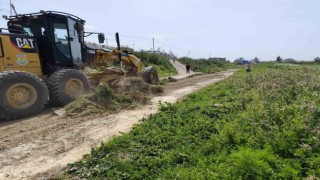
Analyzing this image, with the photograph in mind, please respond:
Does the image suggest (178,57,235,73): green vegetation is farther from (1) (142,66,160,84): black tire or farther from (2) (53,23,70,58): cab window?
(2) (53,23,70,58): cab window

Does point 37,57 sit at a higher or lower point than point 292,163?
higher

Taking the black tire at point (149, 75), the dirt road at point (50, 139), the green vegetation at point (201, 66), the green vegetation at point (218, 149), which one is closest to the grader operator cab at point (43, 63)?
the dirt road at point (50, 139)

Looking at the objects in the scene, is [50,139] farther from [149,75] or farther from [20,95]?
[149,75]

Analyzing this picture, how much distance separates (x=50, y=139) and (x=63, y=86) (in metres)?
3.89

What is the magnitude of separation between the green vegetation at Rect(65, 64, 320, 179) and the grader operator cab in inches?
167

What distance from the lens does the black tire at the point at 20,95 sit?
9.14 metres

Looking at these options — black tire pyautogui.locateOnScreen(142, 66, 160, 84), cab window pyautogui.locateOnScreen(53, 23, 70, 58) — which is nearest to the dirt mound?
cab window pyautogui.locateOnScreen(53, 23, 70, 58)

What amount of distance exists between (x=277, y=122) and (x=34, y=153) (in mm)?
5050

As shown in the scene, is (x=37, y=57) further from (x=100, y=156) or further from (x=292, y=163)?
(x=292, y=163)

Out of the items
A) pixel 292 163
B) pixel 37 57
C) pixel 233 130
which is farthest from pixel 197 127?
pixel 37 57

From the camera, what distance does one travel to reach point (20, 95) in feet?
31.8

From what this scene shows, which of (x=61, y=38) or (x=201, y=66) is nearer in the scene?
(x=61, y=38)

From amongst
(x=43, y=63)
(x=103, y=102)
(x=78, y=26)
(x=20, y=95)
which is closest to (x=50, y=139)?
(x=20, y=95)

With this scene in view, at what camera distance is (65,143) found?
6.98 m
